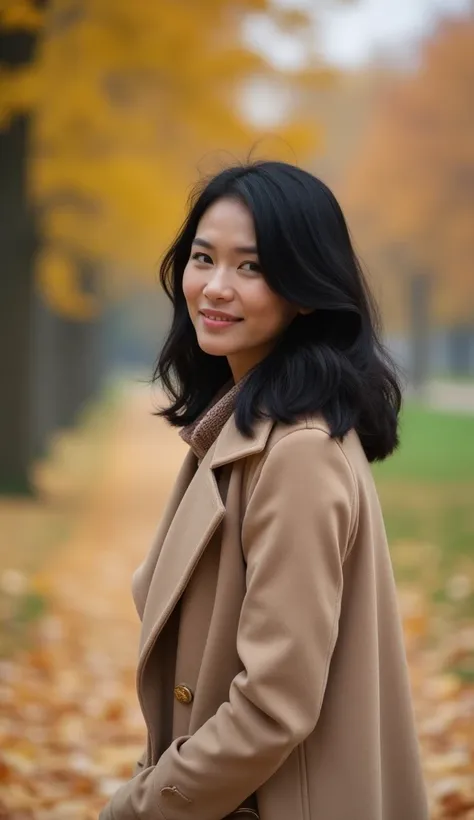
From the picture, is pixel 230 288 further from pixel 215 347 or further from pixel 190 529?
pixel 190 529

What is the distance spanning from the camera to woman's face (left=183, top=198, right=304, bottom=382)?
2.12 m

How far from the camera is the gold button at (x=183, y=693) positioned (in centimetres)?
211

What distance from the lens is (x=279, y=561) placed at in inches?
74.9

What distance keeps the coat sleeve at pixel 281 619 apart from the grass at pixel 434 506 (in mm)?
2103

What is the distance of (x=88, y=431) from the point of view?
62.5 feet

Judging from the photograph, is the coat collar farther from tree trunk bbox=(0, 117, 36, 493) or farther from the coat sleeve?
tree trunk bbox=(0, 117, 36, 493)

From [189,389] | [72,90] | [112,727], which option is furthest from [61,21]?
[189,389]

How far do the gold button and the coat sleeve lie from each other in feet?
0.43

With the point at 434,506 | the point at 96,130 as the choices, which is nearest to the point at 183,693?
the point at 96,130

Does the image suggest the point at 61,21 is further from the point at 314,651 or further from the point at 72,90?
the point at 314,651

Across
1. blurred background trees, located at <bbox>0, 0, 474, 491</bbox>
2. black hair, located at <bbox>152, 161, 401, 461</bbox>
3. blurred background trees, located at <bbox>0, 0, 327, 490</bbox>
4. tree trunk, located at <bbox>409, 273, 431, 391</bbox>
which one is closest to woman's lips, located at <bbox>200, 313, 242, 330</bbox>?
black hair, located at <bbox>152, 161, 401, 461</bbox>

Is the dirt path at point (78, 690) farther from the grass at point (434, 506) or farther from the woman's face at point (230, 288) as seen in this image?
the woman's face at point (230, 288)

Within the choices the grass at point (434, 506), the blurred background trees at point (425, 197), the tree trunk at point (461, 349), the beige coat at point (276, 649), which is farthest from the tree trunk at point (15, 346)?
the beige coat at point (276, 649)

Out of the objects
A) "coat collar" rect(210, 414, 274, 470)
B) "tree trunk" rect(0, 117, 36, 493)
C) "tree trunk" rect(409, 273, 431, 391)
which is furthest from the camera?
"tree trunk" rect(409, 273, 431, 391)
